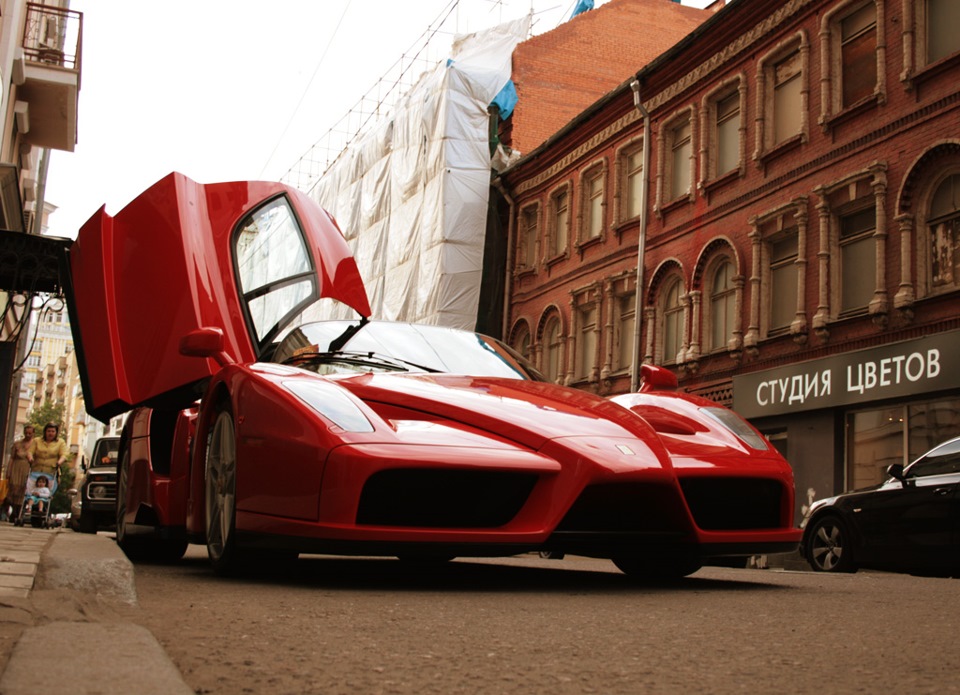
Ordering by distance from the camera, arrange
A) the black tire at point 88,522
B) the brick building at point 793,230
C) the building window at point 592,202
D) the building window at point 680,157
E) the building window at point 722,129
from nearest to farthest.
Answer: the black tire at point 88,522, the brick building at point 793,230, the building window at point 722,129, the building window at point 680,157, the building window at point 592,202

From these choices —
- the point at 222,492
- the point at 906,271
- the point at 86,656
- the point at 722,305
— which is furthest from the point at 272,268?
the point at 722,305

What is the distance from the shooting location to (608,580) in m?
6.05

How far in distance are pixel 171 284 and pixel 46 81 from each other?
15.3 m

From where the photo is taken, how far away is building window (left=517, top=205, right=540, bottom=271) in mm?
31109

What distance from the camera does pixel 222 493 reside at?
545 centimetres

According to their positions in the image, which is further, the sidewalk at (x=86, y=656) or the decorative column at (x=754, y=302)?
the decorative column at (x=754, y=302)

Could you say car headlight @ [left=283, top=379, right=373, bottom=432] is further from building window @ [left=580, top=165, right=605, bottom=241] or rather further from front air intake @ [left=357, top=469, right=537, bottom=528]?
building window @ [left=580, top=165, right=605, bottom=241]

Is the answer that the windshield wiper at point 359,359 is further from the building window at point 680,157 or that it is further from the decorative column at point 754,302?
the building window at point 680,157

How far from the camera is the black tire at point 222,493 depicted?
17.1 feet

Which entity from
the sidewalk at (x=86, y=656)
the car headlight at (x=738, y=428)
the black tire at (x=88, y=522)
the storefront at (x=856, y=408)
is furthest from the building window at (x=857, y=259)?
the sidewalk at (x=86, y=656)

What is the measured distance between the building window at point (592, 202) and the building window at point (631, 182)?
1.02 metres

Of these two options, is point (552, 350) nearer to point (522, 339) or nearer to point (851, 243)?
point (522, 339)

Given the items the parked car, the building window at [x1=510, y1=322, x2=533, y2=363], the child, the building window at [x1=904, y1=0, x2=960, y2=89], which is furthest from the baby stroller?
the building window at [x1=510, y1=322, x2=533, y2=363]

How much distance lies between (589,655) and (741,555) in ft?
8.60
